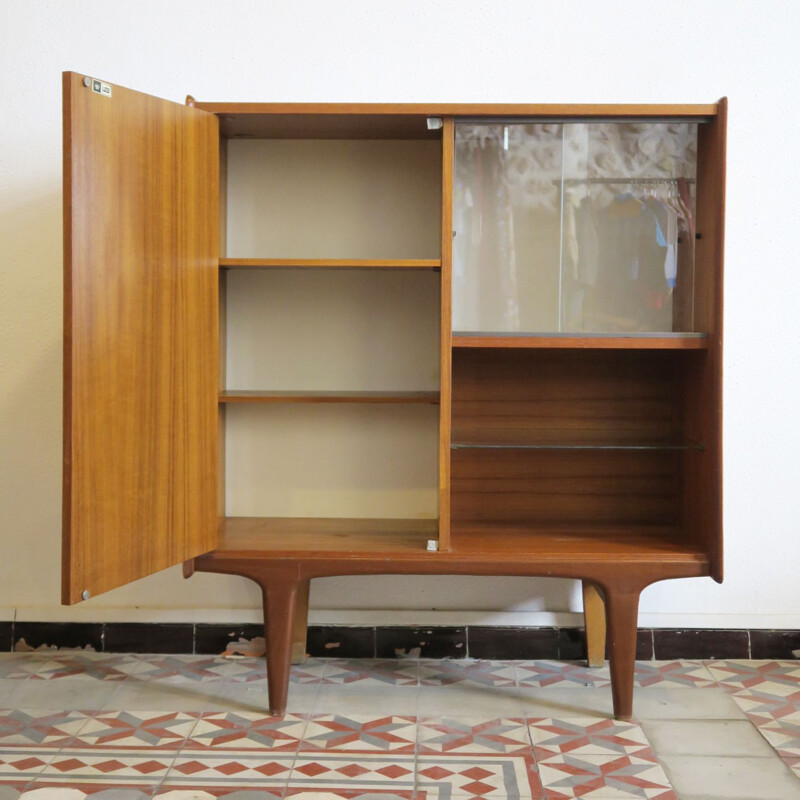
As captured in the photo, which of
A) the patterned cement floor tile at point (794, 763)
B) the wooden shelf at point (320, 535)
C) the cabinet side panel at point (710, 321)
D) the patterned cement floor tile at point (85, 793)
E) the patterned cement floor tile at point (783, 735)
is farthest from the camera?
the wooden shelf at point (320, 535)

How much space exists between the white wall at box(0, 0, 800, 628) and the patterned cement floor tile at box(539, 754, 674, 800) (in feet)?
2.49

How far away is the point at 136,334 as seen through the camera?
220 centimetres

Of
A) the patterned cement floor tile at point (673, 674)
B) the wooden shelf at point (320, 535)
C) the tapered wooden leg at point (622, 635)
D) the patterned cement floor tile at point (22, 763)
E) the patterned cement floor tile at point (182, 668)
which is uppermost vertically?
the wooden shelf at point (320, 535)

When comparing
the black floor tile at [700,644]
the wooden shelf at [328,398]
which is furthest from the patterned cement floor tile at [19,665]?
the black floor tile at [700,644]

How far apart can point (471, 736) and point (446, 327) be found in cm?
105

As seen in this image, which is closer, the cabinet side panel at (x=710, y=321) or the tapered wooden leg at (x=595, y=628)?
the cabinet side panel at (x=710, y=321)

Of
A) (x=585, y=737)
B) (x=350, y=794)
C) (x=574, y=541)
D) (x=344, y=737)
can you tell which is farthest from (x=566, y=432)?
(x=350, y=794)

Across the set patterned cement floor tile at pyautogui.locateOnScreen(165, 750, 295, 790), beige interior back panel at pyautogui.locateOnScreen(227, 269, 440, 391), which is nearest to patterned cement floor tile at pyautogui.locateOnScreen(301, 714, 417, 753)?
patterned cement floor tile at pyautogui.locateOnScreen(165, 750, 295, 790)

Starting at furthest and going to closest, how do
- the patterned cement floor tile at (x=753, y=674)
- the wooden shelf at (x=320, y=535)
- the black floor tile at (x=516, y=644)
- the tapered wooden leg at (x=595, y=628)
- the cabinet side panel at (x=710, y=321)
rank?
the black floor tile at (x=516, y=644), the tapered wooden leg at (x=595, y=628), the patterned cement floor tile at (x=753, y=674), the wooden shelf at (x=320, y=535), the cabinet side panel at (x=710, y=321)

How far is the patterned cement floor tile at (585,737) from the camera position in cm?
223

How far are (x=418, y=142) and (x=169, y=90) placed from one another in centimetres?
79

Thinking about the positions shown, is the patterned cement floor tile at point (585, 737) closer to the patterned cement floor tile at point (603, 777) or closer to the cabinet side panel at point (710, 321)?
the patterned cement floor tile at point (603, 777)

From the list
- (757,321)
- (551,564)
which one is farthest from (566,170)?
(551,564)

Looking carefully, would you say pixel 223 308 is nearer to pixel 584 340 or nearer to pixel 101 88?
pixel 101 88
